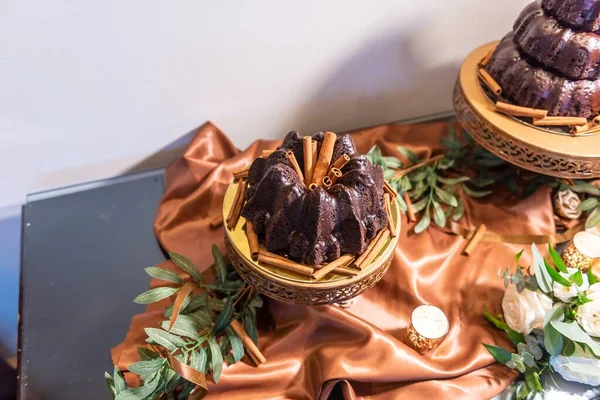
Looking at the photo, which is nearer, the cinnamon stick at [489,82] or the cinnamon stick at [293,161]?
the cinnamon stick at [293,161]

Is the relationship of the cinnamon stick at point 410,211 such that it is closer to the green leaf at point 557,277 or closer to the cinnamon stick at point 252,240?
the green leaf at point 557,277

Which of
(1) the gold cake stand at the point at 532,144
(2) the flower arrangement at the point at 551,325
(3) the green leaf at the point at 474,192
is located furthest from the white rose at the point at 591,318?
(3) the green leaf at the point at 474,192

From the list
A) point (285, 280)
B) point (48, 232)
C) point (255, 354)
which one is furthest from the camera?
point (48, 232)

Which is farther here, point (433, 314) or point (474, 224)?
point (474, 224)

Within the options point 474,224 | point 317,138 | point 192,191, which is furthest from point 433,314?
point 192,191

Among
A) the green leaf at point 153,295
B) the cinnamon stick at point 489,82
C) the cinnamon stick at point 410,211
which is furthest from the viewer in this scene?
the cinnamon stick at point 410,211

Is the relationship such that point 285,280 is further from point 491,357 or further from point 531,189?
point 531,189
